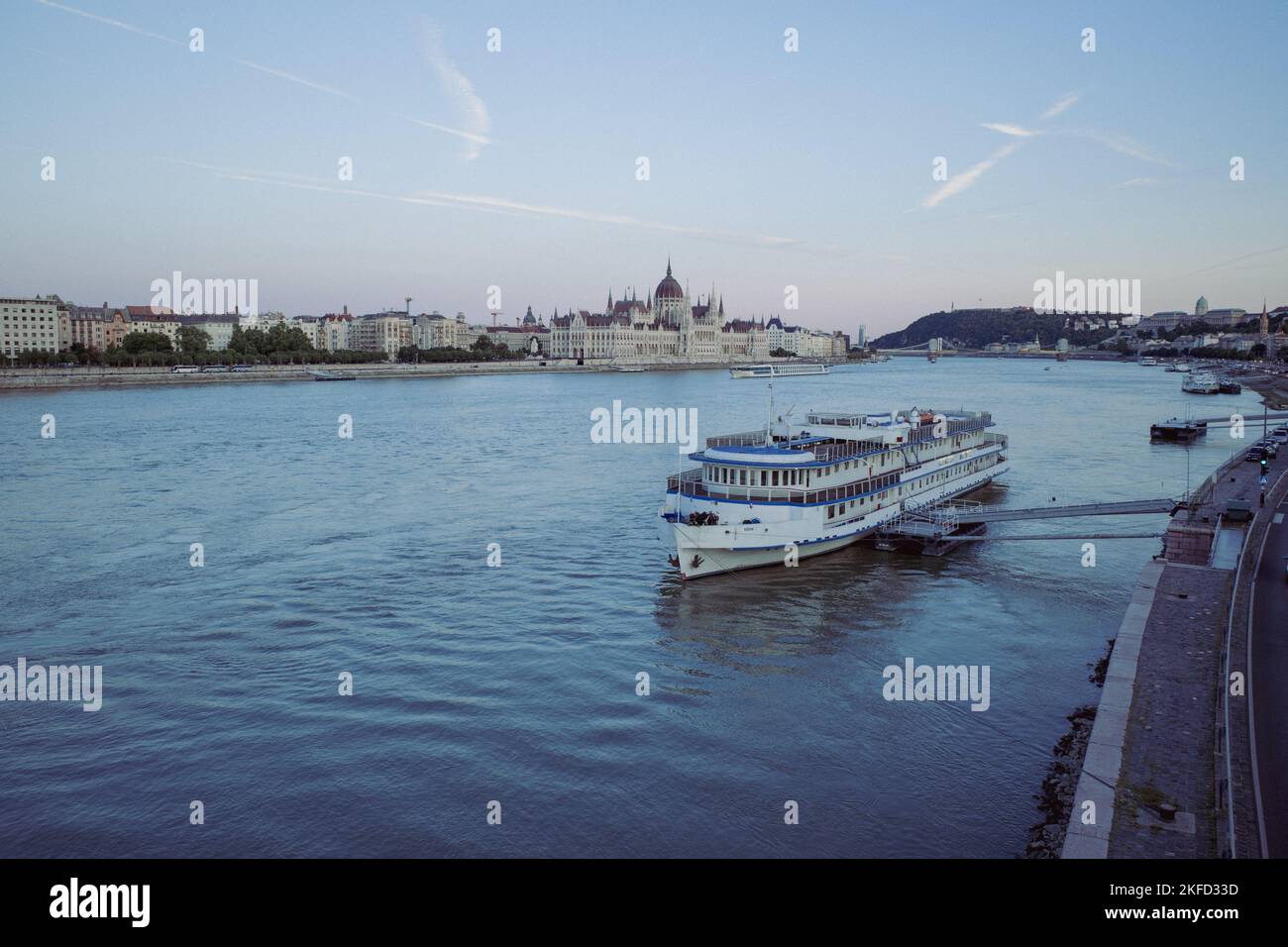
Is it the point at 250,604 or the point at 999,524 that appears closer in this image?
the point at 250,604

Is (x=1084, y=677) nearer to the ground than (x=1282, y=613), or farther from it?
nearer to the ground

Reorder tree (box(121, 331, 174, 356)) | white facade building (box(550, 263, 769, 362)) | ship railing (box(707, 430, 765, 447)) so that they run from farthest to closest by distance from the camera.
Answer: white facade building (box(550, 263, 769, 362)) → tree (box(121, 331, 174, 356)) → ship railing (box(707, 430, 765, 447))

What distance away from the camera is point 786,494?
75.7ft

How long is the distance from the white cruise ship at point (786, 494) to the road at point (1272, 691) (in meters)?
9.11

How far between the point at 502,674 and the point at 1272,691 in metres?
10.8

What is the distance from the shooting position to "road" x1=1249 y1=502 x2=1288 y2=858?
861 cm

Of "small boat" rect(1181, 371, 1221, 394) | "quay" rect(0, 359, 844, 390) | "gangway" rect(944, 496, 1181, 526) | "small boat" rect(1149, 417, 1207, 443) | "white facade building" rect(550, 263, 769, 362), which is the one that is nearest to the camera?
"gangway" rect(944, 496, 1181, 526)

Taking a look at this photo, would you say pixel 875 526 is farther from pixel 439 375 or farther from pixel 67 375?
pixel 439 375

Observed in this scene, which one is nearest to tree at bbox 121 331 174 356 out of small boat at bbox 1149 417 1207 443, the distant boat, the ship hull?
the distant boat

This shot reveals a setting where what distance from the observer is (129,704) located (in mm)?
14695

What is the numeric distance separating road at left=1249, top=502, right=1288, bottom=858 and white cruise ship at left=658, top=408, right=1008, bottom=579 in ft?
29.9

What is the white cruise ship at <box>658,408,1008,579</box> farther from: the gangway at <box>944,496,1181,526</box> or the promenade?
the promenade

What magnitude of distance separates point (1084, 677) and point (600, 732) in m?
7.97
